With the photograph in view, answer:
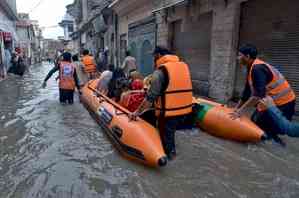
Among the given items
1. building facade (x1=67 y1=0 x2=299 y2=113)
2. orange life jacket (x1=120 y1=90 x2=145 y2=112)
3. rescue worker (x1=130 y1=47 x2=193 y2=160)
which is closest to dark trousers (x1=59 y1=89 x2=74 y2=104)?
orange life jacket (x1=120 y1=90 x2=145 y2=112)

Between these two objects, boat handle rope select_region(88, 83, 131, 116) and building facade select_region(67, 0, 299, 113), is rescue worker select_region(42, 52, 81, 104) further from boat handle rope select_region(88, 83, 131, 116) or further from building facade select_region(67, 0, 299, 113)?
building facade select_region(67, 0, 299, 113)

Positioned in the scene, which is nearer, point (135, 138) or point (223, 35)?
point (135, 138)

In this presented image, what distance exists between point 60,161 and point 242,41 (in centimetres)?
533

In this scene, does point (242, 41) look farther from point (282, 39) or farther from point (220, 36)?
point (282, 39)

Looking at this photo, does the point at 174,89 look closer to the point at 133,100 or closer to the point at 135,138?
the point at 135,138

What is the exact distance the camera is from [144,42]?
12.7 metres

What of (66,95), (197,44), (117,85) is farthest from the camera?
(197,44)

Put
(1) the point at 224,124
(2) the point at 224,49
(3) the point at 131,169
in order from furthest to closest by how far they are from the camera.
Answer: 1. (2) the point at 224,49
2. (1) the point at 224,124
3. (3) the point at 131,169

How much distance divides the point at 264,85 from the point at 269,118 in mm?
701

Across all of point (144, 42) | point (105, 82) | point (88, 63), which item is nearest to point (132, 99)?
point (105, 82)

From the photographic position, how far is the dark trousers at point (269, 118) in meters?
4.08

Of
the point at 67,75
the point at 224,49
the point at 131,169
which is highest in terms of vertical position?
the point at 224,49

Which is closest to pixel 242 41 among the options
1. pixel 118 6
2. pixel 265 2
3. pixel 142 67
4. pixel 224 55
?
pixel 224 55

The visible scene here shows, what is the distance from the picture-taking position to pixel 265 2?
20.6 ft
